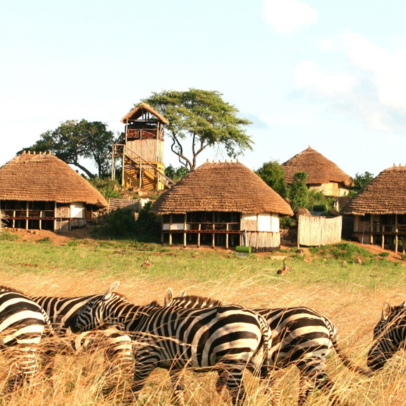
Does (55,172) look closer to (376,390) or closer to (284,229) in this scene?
(284,229)

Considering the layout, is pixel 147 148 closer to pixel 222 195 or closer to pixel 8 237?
pixel 222 195

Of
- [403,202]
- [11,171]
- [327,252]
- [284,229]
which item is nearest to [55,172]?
[11,171]

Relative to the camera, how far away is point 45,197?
33.7 meters

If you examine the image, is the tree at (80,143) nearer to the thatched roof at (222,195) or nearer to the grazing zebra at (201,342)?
the thatched roof at (222,195)

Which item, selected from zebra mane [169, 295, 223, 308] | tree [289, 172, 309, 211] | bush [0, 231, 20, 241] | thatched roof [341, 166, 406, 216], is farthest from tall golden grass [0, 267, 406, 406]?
tree [289, 172, 309, 211]

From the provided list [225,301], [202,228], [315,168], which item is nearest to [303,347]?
[225,301]

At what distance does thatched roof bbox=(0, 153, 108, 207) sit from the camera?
3391 centimetres

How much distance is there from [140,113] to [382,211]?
20779mm

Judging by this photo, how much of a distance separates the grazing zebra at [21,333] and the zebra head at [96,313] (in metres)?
0.79

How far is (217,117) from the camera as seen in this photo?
5059 centimetres

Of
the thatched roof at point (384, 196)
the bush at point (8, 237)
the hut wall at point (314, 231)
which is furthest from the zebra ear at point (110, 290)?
the thatched roof at point (384, 196)

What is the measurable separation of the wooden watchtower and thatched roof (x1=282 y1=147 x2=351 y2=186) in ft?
31.2

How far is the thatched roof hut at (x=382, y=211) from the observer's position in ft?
102

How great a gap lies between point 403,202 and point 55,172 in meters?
19.2
